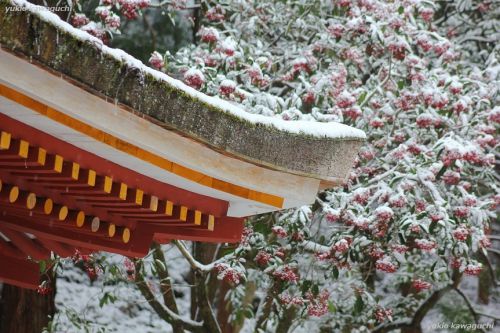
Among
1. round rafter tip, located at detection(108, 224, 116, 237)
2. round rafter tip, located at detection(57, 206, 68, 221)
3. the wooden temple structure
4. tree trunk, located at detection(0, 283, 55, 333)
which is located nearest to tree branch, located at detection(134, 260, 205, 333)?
tree trunk, located at detection(0, 283, 55, 333)

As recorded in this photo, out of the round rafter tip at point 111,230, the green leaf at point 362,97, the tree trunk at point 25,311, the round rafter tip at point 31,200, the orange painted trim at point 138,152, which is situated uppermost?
the green leaf at point 362,97

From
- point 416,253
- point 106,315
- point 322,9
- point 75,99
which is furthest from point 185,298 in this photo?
point 75,99

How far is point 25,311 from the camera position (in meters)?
7.36

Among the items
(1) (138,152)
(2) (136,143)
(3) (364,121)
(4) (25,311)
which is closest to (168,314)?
(4) (25,311)

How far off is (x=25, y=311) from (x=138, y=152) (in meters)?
4.98

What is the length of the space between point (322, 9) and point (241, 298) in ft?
9.61

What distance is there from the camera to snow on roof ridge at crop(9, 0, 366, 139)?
7.85 ft

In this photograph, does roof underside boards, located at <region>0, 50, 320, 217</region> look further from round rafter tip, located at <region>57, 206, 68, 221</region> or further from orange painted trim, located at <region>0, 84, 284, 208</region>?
round rafter tip, located at <region>57, 206, 68, 221</region>

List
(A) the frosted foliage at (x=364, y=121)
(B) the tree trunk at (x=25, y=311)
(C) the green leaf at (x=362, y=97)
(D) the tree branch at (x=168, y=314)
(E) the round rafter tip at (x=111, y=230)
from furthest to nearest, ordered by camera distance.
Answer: (B) the tree trunk at (x=25, y=311) → (D) the tree branch at (x=168, y=314) → (C) the green leaf at (x=362, y=97) → (A) the frosted foliage at (x=364, y=121) → (E) the round rafter tip at (x=111, y=230)

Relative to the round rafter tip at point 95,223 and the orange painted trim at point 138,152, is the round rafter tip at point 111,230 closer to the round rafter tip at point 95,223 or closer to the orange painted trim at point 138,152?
the round rafter tip at point 95,223

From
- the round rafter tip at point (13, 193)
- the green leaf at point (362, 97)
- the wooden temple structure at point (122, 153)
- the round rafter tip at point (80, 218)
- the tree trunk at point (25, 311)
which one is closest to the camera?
the wooden temple structure at point (122, 153)

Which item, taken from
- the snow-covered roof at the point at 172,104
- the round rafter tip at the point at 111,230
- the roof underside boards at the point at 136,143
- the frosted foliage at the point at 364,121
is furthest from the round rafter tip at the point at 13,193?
the frosted foliage at the point at 364,121

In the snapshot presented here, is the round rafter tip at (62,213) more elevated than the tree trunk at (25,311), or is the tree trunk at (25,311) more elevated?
the round rafter tip at (62,213)

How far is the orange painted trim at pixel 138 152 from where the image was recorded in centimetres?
252
